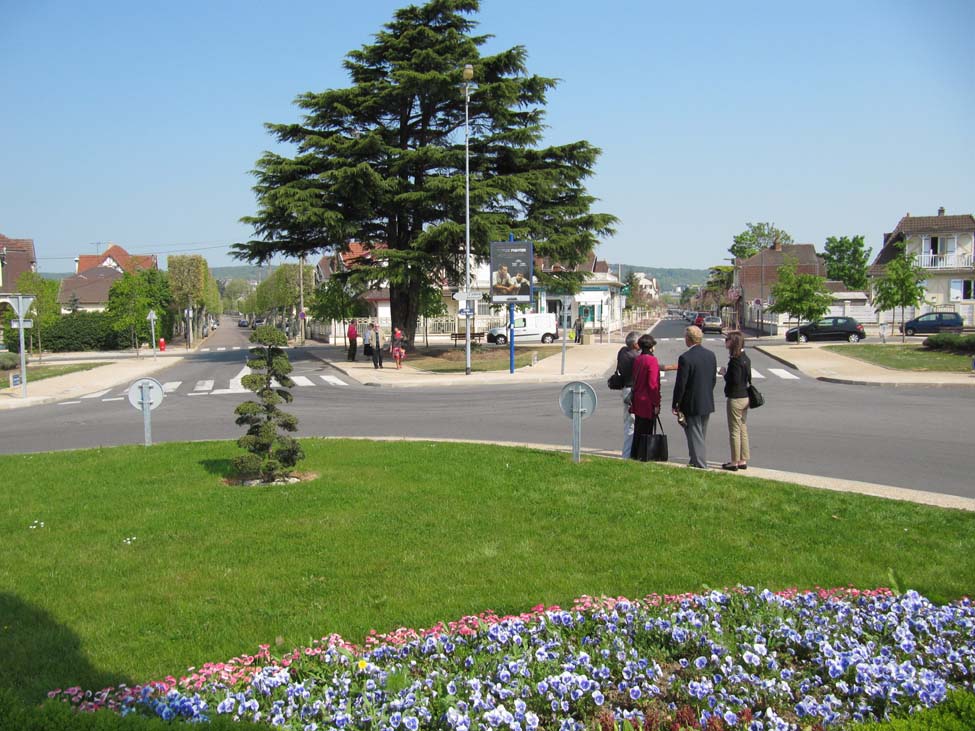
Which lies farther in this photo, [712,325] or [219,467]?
[712,325]

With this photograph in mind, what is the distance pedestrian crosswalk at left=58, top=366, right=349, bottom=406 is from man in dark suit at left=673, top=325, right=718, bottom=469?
13.8 metres

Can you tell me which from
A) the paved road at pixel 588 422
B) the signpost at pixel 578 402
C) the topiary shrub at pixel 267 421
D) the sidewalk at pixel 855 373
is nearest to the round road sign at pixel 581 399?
the signpost at pixel 578 402

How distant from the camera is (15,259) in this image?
63.0m

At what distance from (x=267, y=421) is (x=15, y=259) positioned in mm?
64366

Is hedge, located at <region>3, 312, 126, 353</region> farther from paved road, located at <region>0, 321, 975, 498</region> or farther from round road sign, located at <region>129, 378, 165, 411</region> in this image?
round road sign, located at <region>129, 378, 165, 411</region>

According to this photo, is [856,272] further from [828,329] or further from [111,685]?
[111,685]

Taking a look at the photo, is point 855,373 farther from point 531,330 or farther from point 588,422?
point 531,330

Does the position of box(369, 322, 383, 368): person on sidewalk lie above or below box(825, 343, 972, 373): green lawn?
above

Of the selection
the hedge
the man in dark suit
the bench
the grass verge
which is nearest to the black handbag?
the man in dark suit

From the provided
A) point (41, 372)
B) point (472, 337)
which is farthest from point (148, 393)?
point (472, 337)

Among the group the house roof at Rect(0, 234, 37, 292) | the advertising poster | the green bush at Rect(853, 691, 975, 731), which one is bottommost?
the green bush at Rect(853, 691, 975, 731)

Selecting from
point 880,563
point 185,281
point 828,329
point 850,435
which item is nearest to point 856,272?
point 828,329

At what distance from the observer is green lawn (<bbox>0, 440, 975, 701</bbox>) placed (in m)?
4.94

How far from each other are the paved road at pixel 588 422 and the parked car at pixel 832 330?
22.3 meters
